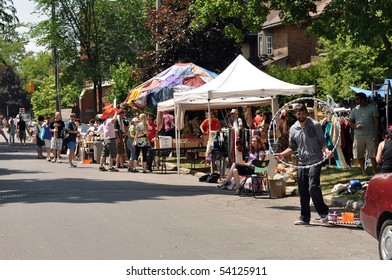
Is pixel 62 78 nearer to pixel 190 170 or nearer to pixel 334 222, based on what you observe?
pixel 190 170

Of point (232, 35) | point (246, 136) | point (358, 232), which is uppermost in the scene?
point (232, 35)

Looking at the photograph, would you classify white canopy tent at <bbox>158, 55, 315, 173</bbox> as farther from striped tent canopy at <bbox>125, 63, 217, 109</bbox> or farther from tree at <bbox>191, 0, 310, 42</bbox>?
striped tent canopy at <bbox>125, 63, 217, 109</bbox>

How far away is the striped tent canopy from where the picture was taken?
28.2 m

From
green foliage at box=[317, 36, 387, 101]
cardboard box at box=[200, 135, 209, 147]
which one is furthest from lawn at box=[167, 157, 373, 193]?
green foliage at box=[317, 36, 387, 101]

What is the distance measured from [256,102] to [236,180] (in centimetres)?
861

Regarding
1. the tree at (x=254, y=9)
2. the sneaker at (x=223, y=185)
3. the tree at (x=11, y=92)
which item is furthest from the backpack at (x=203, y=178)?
the tree at (x=11, y=92)

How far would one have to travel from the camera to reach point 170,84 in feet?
93.0

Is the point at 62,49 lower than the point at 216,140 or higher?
higher

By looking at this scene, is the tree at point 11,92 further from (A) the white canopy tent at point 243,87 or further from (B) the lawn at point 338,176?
(B) the lawn at point 338,176

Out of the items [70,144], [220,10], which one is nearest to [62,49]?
[70,144]

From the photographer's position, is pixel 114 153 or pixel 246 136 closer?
pixel 246 136

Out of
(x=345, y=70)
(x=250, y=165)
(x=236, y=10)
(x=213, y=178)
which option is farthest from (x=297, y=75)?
(x=250, y=165)

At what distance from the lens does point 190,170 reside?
24.7 m

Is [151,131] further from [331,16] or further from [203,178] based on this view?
[331,16]
